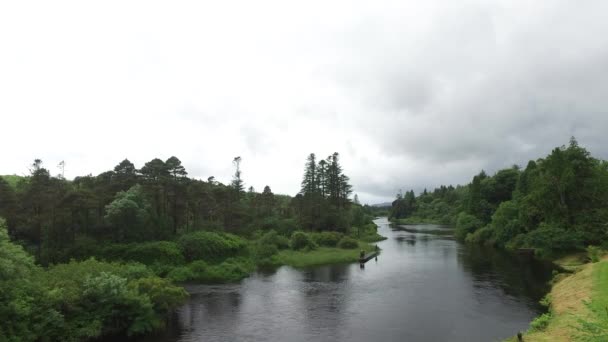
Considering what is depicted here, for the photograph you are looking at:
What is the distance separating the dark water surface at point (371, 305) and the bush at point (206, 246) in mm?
7582

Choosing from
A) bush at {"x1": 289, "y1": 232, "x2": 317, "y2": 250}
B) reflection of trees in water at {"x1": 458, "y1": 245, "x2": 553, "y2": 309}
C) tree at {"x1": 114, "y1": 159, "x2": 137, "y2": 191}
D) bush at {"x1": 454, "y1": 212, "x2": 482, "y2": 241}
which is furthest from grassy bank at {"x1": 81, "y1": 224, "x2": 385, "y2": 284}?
bush at {"x1": 454, "y1": 212, "x2": 482, "y2": 241}

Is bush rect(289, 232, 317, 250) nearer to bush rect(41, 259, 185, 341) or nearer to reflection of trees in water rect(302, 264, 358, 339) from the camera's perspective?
reflection of trees in water rect(302, 264, 358, 339)

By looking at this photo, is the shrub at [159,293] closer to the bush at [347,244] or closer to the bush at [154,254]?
the bush at [154,254]

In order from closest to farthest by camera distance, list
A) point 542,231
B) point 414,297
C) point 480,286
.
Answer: point 414,297, point 480,286, point 542,231

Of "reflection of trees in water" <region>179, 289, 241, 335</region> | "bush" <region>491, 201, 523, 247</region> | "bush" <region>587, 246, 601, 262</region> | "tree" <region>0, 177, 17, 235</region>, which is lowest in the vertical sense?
"reflection of trees in water" <region>179, 289, 241, 335</region>

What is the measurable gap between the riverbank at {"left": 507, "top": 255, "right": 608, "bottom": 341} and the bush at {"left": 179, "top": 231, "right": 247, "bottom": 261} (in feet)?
130

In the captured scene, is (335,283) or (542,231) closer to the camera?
(335,283)

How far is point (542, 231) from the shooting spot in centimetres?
5997

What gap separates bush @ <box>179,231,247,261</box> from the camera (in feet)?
175

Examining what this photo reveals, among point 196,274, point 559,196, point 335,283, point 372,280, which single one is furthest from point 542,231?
point 196,274

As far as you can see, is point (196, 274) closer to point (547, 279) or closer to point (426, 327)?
point (426, 327)

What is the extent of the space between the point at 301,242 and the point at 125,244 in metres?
30.2

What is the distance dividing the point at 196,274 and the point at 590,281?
4195 cm

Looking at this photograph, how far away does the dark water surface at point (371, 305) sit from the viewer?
1102 inches
